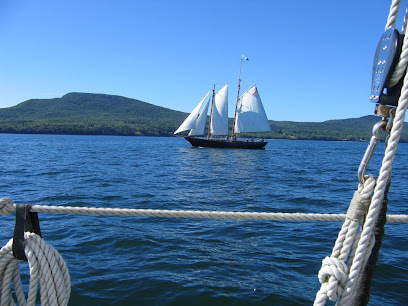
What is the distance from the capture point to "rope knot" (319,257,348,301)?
1.59m

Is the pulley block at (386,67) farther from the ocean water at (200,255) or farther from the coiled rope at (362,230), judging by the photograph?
the ocean water at (200,255)

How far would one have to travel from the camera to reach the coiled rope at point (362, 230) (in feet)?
5.10

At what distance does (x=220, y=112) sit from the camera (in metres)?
63.2

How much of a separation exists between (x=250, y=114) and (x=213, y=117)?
6885 millimetres

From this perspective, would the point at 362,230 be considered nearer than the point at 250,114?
Yes

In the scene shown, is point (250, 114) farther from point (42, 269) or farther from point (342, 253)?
point (342, 253)

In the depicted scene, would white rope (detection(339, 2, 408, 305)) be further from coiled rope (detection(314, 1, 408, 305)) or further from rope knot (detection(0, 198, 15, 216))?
rope knot (detection(0, 198, 15, 216))

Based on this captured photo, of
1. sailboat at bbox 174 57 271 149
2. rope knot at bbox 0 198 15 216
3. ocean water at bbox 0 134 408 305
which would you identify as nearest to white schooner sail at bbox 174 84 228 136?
sailboat at bbox 174 57 271 149

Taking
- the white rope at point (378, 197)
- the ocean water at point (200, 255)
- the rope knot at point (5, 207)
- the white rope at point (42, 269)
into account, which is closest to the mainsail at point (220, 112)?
the ocean water at point (200, 255)

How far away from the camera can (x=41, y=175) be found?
20.8m

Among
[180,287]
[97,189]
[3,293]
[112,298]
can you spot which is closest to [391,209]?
[180,287]

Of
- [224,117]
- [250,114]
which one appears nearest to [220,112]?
[224,117]

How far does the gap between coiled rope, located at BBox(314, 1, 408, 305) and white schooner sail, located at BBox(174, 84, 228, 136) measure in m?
59.2

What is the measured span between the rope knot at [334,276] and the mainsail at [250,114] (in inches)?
2472
